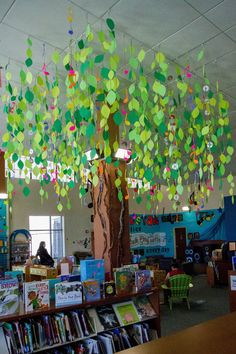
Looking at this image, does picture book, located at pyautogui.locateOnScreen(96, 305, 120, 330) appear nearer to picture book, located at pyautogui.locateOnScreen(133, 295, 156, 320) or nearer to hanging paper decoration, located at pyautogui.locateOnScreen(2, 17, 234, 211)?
picture book, located at pyautogui.locateOnScreen(133, 295, 156, 320)

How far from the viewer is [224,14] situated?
3.93m

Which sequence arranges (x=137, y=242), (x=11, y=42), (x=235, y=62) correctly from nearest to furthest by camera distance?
1. (x=11, y=42)
2. (x=235, y=62)
3. (x=137, y=242)

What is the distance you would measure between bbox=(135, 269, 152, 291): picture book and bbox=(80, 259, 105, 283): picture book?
1.45ft

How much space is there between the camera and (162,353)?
66.1 inches

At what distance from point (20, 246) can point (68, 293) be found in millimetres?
8555

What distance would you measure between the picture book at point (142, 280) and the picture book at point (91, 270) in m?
0.44

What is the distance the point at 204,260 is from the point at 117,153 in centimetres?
1092

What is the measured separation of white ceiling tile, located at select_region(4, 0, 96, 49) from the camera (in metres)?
3.56

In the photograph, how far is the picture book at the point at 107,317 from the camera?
392cm

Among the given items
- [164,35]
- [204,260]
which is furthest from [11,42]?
[204,260]

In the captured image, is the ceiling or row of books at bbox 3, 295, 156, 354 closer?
row of books at bbox 3, 295, 156, 354

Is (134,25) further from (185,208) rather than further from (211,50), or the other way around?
(185,208)

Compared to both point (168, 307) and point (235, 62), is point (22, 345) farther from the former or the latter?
point (168, 307)

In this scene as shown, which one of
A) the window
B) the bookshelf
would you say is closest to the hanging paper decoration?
the bookshelf
